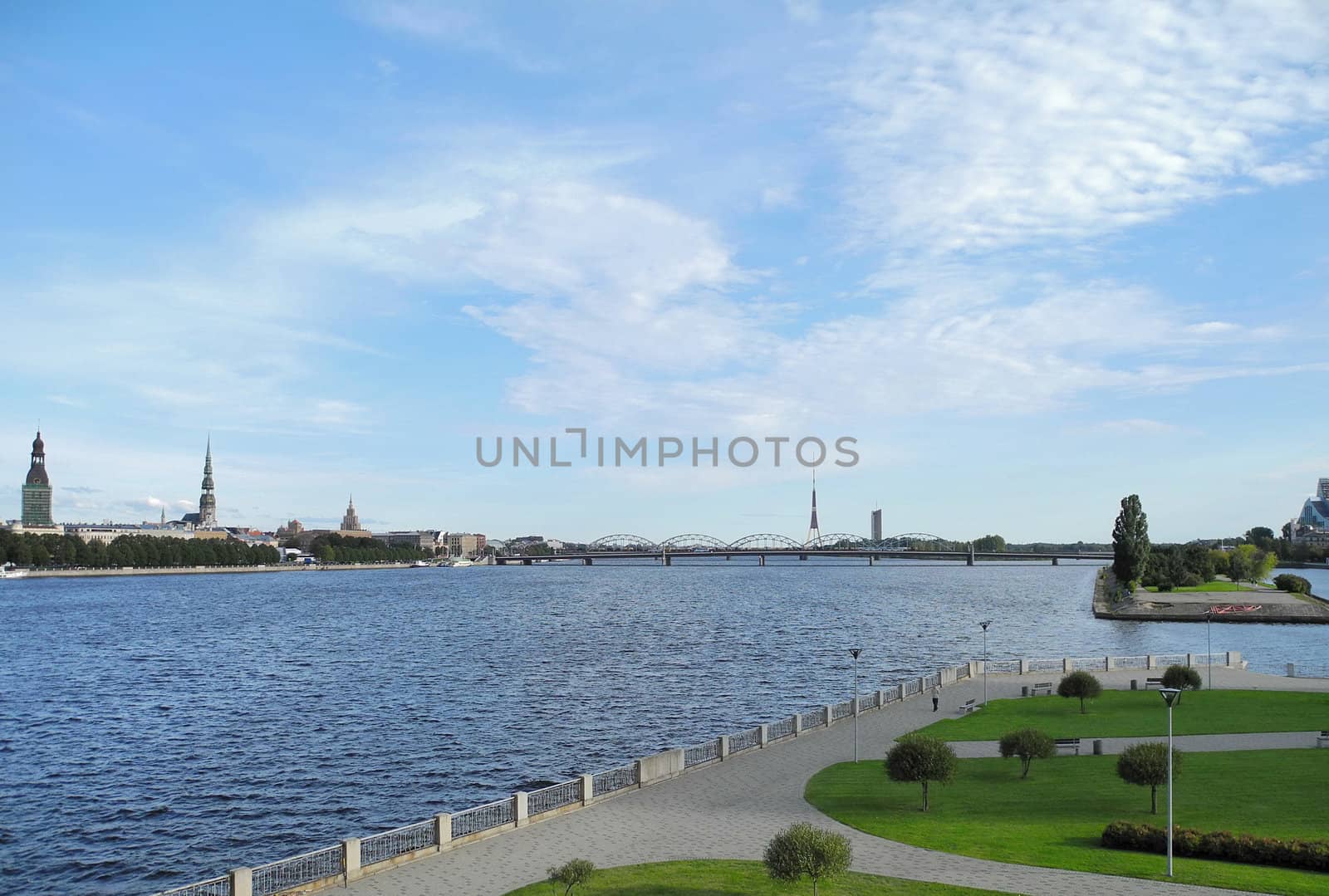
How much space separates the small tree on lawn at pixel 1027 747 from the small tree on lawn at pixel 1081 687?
1425 centimetres

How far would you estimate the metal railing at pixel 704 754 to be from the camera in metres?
34.3

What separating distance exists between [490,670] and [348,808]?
33.8 metres

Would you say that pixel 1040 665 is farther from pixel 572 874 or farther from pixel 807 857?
pixel 572 874

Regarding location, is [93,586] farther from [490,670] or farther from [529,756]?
[529,756]

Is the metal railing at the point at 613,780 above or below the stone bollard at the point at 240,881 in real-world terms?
below

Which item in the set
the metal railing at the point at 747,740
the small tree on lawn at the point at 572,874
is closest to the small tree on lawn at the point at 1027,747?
the metal railing at the point at 747,740

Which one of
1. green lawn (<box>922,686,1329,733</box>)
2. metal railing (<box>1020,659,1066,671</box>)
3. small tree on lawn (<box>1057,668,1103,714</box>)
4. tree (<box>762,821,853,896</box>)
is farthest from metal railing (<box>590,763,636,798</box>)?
metal railing (<box>1020,659,1066,671</box>)

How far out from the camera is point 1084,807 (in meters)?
27.1

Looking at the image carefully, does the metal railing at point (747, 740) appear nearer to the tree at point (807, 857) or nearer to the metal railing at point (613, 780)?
the metal railing at point (613, 780)

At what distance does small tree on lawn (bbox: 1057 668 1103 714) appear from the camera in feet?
144

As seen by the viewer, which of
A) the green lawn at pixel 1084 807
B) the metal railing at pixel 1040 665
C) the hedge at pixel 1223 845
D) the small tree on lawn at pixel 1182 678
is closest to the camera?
the hedge at pixel 1223 845

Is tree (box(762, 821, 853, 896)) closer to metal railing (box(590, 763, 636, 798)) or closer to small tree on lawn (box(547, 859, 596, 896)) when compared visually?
small tree on lawn (box(547, 859, 596, 896))

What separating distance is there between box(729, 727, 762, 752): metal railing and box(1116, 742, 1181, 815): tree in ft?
45.0

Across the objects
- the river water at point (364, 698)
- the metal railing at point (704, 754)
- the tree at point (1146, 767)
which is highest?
the tree at point (1146, 767)
